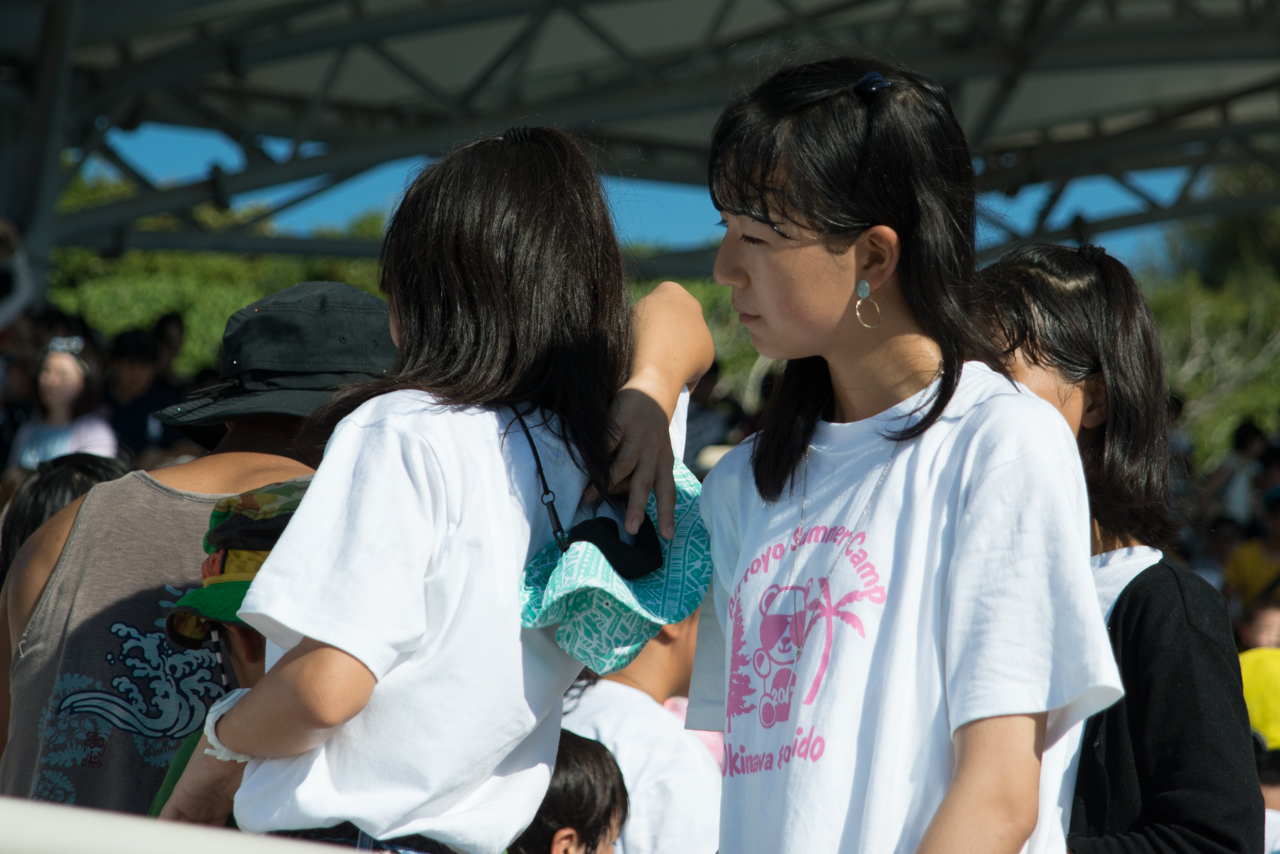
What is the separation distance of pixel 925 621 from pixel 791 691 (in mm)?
165

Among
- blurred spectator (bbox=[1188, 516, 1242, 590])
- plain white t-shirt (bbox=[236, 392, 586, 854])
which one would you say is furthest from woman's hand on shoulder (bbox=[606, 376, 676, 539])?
blurred spectator (bbox=[1188, 516, 1242, 590])

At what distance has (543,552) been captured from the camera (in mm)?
1418

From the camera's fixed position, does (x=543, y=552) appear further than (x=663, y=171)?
No

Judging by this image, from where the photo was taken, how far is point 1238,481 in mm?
9891

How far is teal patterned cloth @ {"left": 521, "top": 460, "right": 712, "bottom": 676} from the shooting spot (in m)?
1.33

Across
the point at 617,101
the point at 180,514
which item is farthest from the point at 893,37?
the point at 180,514

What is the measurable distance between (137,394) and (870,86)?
6245 mm

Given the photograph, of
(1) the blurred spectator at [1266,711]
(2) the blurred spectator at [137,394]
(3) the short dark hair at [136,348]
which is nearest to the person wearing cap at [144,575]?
(1) the blurred spectator at [1266,711]

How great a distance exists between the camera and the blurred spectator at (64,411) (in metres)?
5.00

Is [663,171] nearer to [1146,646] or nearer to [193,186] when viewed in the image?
[193,186]

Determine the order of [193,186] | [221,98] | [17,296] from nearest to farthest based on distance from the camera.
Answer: [17,296]
[193,186]
[221,98]

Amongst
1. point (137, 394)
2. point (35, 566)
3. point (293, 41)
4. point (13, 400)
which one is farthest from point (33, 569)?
point (293, 41)

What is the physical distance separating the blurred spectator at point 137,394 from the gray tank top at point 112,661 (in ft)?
15.4

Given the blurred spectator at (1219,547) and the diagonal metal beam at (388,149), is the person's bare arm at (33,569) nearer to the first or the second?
the diagonal metal beam at (388,149)
